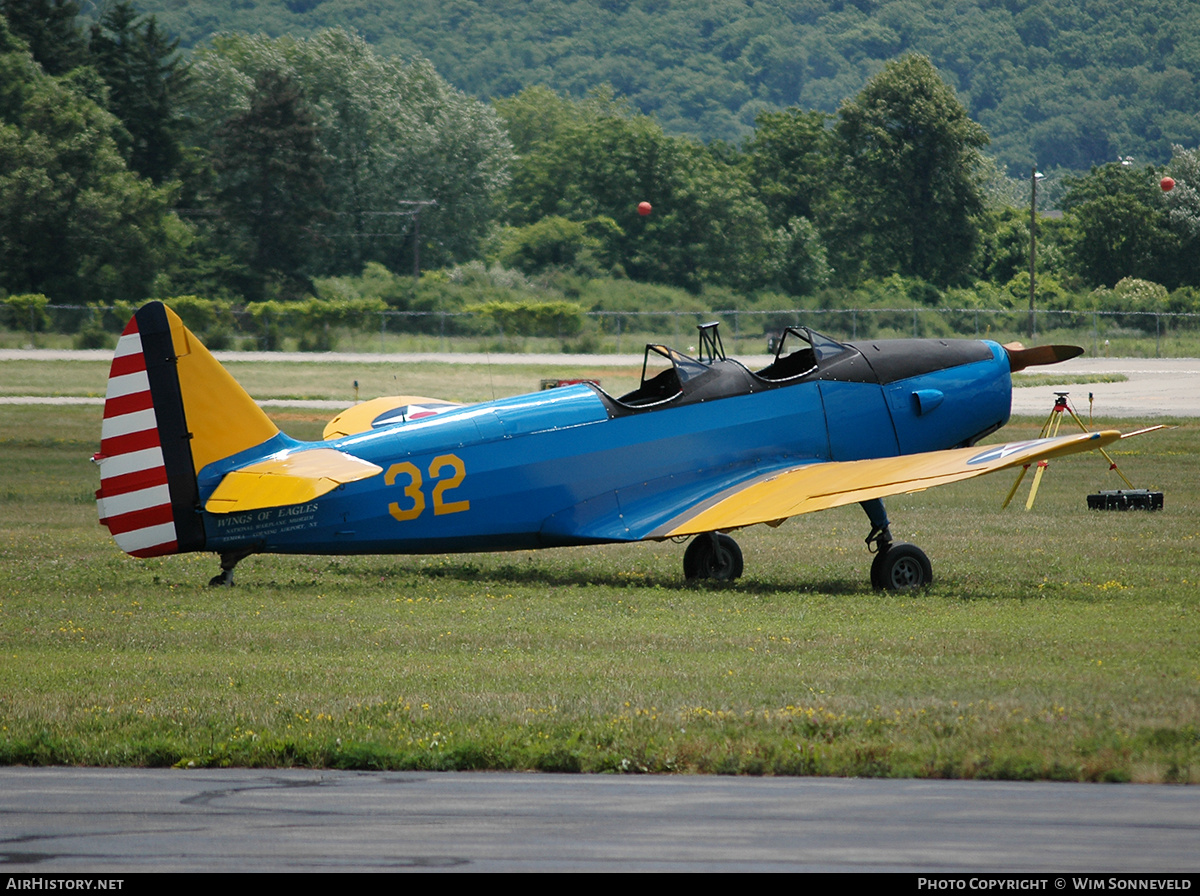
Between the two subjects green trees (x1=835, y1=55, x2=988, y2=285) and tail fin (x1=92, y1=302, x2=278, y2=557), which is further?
green trees (x1=835, y1=55, x2=988, y2=285)

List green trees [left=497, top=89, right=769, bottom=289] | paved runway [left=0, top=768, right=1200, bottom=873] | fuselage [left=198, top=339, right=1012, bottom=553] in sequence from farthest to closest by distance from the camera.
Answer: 1. green trees [left=497, top=89, right=769, bottom=289]
2. fuselage [left=198, top=339, right=1012, bottom=553]
3. paved runway [left=0, top=768, right=1200, bottom=873]

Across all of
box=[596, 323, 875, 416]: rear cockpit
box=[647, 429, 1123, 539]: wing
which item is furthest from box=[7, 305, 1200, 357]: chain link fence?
box=[647, 429, 1123, 539]: wing

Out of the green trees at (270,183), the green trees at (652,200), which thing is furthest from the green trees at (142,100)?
the green trees at (652,200)

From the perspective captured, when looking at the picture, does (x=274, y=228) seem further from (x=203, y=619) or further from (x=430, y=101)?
(x=203, y=619)

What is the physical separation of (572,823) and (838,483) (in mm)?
7273

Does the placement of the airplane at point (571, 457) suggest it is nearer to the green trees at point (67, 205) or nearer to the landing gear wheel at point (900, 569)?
the landing gear wheel at point (900, 569)

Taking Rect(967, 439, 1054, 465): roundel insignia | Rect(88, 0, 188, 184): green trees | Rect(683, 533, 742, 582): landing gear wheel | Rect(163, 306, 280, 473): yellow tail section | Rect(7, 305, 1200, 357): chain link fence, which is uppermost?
Rect(88, 0, 188, 184): green trees

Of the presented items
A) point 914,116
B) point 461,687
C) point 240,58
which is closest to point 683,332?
point 914,116

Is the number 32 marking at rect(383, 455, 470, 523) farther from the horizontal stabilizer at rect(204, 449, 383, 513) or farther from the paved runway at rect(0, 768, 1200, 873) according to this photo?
the paved runway at rect(0, 768, 1200, 873)

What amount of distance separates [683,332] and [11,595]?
6050cm

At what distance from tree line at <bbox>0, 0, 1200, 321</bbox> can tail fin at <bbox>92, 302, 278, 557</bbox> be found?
6359 centimetres

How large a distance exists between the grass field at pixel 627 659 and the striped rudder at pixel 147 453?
2.12 ft

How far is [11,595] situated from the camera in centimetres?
1274

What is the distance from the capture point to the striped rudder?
12297 millimetres
